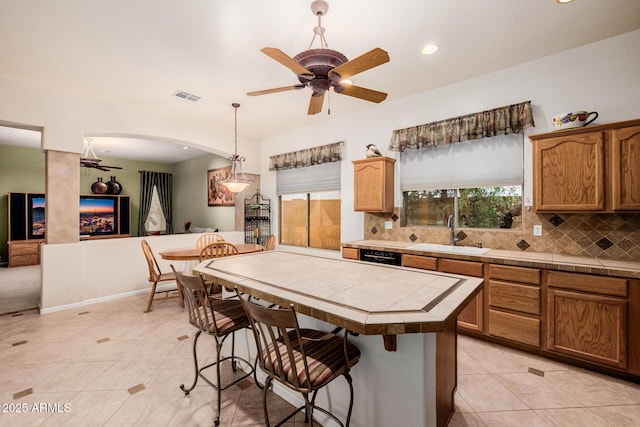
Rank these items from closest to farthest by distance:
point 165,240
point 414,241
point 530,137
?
point 530,137
point 414,241
point 165,240

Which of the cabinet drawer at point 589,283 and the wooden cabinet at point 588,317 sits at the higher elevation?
the cabinet drawer at point 589,283

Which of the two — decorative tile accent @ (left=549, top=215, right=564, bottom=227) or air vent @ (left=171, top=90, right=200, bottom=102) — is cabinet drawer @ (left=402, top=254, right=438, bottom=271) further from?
air vent @ (left=171, top=90, right=200, bottom=102)

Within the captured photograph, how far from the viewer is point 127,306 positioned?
3969mm

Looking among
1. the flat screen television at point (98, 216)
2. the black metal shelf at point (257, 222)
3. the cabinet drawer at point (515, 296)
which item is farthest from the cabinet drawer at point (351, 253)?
the flat screen television at point (98, 216)

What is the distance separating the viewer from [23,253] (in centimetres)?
652

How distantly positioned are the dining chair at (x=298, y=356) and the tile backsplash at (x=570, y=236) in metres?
2.44

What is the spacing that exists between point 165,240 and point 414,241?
4026mm

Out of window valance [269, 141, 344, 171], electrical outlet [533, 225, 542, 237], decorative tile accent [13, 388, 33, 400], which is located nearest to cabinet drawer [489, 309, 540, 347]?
electrical outlet [533, 225, 542, 237]

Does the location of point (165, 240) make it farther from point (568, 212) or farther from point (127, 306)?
point (568, 212)

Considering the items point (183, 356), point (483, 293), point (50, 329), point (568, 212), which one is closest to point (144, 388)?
point (183, 356)

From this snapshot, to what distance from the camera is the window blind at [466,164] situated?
3.12 meters

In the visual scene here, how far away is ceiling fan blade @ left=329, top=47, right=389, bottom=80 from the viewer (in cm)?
175

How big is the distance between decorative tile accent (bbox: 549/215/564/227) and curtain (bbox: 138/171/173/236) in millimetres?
9024

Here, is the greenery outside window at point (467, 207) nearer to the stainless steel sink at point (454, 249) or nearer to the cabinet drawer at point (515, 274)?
the stainless steel sink at point (454, 249)
